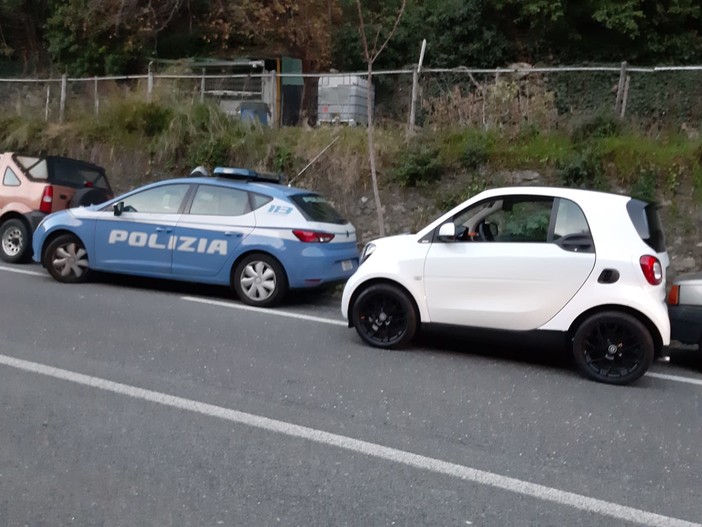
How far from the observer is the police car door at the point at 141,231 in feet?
34.2

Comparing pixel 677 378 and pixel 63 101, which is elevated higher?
pixel 63 101

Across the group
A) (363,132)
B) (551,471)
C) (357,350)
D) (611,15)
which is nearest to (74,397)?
(357,350)

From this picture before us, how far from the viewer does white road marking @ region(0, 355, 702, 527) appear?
14.7 feet

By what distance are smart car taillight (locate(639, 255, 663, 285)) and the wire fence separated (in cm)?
689

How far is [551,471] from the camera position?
5.02 m

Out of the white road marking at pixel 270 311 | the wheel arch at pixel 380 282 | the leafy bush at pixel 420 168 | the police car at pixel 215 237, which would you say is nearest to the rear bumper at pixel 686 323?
the wheel arch at pixel 380 282

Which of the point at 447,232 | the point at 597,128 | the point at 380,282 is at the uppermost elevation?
the point at 597,128

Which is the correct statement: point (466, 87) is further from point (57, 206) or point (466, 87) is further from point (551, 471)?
point (551, 471)

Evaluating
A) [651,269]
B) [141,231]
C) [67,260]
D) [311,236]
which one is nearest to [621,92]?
[311,236]

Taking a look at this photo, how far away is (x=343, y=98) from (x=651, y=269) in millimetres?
11203

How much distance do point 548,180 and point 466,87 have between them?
9.37ft

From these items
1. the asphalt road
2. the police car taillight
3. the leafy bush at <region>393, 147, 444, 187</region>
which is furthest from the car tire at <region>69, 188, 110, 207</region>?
A: the leafy bush at <region>393, 147, 444, 187</region>

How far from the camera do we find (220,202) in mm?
10375

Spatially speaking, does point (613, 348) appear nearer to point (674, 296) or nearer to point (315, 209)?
point (674, 296)
